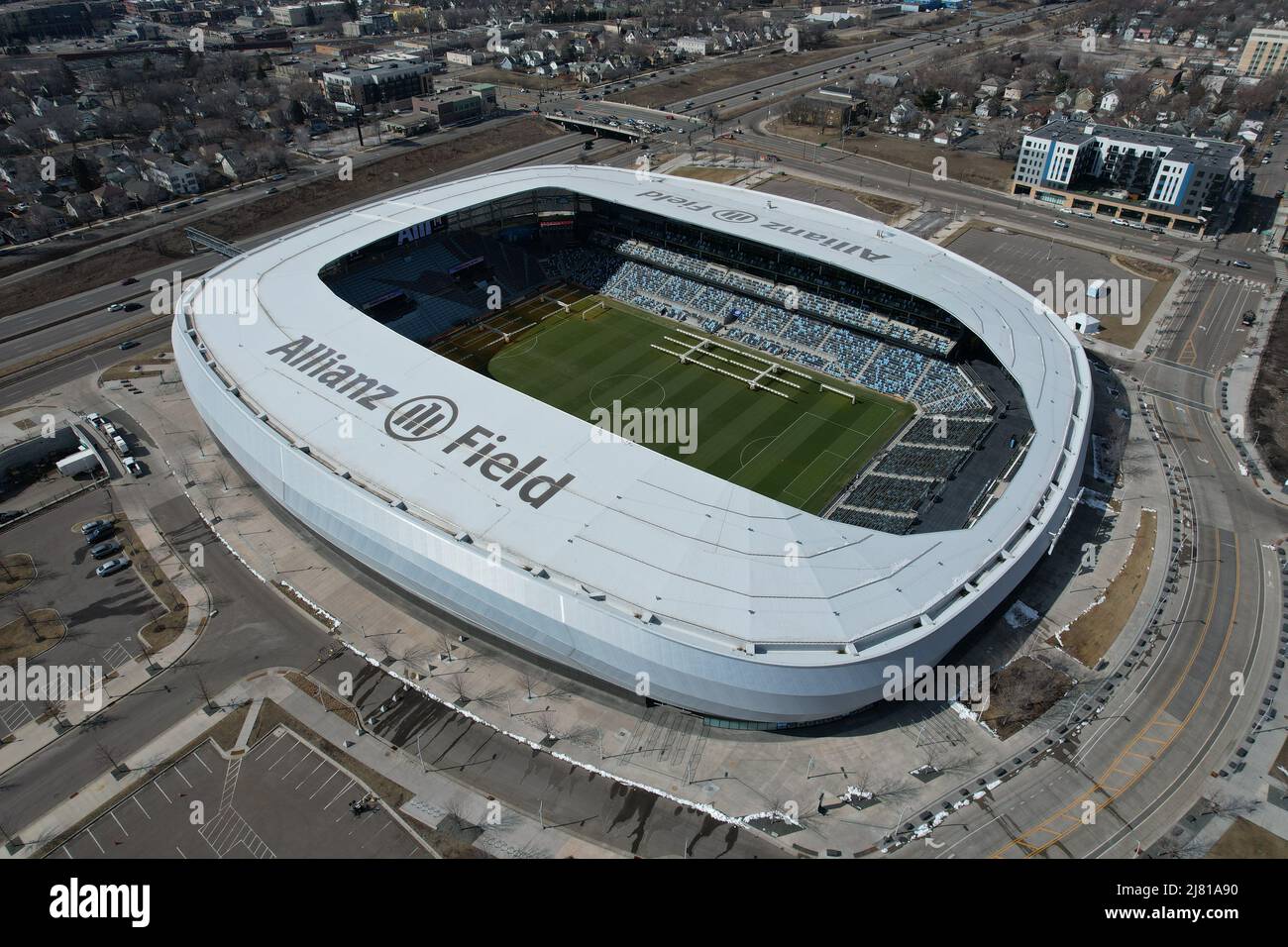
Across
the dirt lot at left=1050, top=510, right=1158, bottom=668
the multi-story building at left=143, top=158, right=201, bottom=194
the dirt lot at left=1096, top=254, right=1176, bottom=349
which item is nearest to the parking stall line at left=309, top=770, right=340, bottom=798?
the dirt lot at left=1050, top=510, right=1158, bottom=668

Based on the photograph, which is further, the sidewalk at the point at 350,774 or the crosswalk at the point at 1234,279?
the crosswalk at the point at 1234,279

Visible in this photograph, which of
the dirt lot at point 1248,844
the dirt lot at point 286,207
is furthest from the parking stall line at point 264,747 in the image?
the dirt lot at point 286,207

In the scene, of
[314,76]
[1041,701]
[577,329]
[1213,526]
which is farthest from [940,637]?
[314,76]

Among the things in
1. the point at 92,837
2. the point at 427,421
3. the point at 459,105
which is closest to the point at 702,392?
the point at 427,421

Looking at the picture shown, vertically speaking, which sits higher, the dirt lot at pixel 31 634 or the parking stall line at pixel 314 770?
the dirt lot at pixel 31 634

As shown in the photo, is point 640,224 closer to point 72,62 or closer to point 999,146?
point 999,146

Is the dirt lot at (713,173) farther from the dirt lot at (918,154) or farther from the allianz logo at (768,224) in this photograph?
the allianz logo at (768,224)
